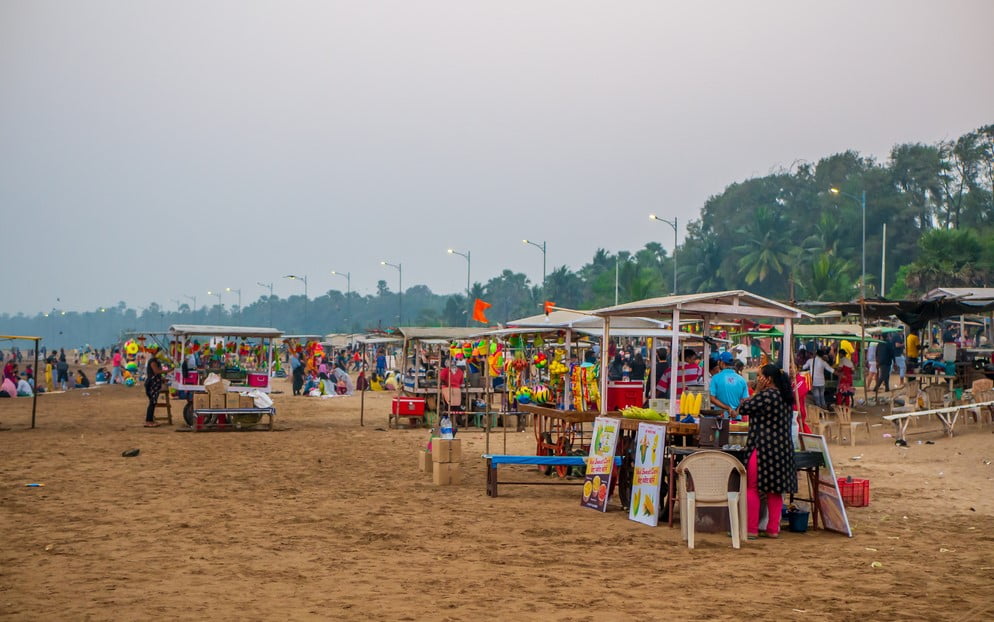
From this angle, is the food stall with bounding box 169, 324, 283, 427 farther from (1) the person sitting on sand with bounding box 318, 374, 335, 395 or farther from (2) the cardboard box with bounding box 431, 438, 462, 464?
(1) the person sitting on sand with bounding box 318, 374, 335, 395

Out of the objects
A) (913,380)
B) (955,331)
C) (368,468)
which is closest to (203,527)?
(368,468)

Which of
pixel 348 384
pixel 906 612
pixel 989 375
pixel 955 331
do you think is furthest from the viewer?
pixel 955 331

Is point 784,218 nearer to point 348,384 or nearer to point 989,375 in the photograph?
point 348,384

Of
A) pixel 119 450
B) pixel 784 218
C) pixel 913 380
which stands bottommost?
pixel 119 450

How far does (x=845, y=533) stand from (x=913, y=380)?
15.2 meters

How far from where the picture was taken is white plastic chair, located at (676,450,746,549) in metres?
9.22

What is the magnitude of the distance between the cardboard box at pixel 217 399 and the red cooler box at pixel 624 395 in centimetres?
1170

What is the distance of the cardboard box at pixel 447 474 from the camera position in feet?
44.4

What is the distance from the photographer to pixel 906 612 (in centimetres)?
688

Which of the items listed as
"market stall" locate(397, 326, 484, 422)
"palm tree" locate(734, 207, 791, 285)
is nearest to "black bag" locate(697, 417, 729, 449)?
A: "market stall" locate(397, 326, 484, 422)

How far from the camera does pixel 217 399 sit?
22078 millimetres

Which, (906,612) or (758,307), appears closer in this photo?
(906,612)

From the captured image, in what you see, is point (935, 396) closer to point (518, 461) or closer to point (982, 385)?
point (982, 385)

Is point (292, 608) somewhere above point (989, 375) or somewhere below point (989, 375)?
below
